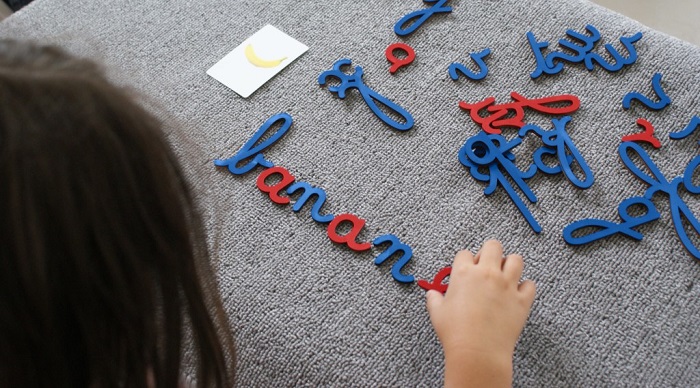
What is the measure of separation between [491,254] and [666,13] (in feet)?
3.47

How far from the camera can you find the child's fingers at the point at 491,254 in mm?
629

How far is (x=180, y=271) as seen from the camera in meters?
0.48

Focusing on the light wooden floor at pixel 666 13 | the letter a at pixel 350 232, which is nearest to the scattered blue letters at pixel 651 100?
the letter a at pixel 350 232

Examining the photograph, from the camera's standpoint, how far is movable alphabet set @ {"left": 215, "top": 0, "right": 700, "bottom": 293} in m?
0.68

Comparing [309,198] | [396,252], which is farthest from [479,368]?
[309,198]

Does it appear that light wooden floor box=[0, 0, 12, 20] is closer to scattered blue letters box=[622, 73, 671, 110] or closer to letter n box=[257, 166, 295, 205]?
letter n box=[257, 166, 295, 205]

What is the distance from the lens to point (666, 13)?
138 cm

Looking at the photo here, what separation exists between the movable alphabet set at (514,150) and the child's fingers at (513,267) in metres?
0.06

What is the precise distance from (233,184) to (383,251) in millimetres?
207

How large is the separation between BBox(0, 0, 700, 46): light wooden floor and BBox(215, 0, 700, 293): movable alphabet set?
63 centimetres

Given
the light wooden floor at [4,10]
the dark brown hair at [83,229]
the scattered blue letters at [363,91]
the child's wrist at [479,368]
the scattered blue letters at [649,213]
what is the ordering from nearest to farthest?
the dark brown hair at [83,229]
the child's wrist at [479,368]
the scattered blue letters at [649,213]
the scattered blue letters at [363,91]
the light wooden floor at [4,10]

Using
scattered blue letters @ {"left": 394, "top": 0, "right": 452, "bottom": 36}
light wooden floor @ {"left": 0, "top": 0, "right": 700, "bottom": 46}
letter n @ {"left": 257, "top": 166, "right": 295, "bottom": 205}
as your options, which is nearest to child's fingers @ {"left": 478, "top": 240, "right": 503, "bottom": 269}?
letter n @ {"left": 257, "top": 166, "right": 295, "bottom": 205}

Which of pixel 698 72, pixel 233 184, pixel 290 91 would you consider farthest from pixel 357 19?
pixel 698 72

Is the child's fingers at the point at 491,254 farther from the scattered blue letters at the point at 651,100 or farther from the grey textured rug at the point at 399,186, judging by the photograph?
the scattered blue letters at the point at 651,100
